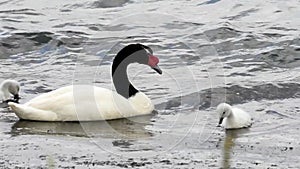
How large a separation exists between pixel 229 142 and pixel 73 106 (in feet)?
6.81

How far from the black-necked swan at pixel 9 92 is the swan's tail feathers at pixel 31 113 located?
51.4 inches

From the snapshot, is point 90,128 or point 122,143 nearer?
point 122,143

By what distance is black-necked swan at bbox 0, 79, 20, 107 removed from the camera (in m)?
11.5

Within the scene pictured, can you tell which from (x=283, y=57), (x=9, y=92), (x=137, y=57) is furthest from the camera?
(x=283, y=57)

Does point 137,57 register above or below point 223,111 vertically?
above

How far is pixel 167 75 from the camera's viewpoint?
13391mm

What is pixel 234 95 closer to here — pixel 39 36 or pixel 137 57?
pixel 137 57

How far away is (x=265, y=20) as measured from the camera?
58.1ft

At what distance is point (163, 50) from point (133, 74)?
202 cm

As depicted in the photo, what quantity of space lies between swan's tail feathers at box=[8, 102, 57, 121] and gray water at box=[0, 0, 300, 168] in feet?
0.34

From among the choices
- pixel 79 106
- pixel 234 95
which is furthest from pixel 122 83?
pixel 234 95

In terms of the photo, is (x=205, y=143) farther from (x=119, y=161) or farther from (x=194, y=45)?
(x=194, y=45)

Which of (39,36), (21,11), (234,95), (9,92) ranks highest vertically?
(9,92)

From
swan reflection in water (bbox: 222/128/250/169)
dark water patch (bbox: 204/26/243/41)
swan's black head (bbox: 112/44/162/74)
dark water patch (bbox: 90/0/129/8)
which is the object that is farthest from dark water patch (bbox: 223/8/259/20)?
swan reflection in water (bbox: 222/128/250/169)
